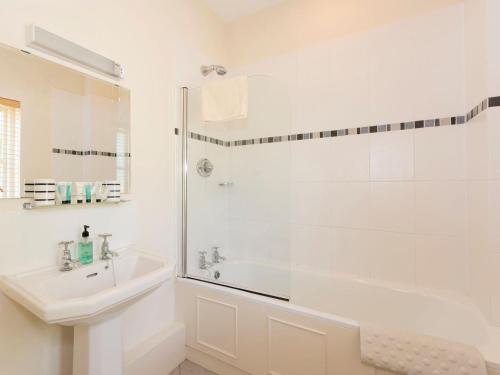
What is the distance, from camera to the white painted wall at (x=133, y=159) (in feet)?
3.54

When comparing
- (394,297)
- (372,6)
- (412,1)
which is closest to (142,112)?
(372,6)

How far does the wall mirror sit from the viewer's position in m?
1.07

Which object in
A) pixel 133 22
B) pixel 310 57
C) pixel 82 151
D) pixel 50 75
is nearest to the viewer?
pixel 50 75

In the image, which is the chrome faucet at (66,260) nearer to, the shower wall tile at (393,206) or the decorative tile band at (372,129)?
the decorative tile band at (372,129)

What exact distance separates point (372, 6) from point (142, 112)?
1834mm

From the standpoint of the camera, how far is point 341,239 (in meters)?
1.94

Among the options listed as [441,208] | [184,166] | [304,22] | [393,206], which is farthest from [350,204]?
[304,22]

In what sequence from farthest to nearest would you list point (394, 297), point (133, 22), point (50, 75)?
point (394, 297), point (133, 22), point (50, 75)

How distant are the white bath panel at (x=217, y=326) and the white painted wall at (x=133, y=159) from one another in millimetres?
278

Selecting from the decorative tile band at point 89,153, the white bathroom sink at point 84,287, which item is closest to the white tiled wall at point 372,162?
the decorative tile band at point 89,153

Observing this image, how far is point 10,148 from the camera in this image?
3.51 ft

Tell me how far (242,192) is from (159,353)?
1338 millimetres

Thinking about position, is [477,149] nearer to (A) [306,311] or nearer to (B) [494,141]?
(B) [494,141]

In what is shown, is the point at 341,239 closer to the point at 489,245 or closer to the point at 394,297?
the point at 394,297
